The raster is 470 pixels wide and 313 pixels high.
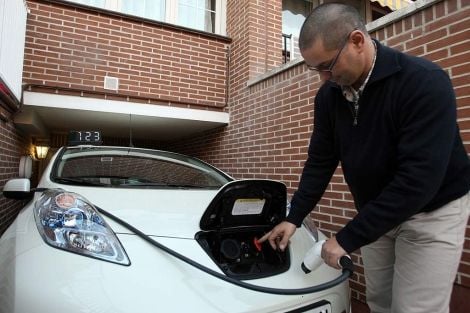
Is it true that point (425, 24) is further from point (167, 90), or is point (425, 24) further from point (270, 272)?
point (167, 90)

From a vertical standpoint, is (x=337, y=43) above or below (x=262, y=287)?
above

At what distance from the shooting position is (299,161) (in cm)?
370

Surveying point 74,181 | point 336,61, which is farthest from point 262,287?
point 74,181

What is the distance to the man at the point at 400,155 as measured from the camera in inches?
47.6

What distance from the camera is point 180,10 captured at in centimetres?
535

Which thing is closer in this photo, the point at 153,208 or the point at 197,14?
the point at 153,208

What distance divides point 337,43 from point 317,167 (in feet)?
2.21

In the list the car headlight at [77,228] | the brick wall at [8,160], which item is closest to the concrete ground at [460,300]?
the car headlight at [77,228]

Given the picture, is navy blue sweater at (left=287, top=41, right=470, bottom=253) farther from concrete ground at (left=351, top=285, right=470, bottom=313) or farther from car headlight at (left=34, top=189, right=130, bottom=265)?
concrete ground at (left=351, top=285, right=470, bottom=313)

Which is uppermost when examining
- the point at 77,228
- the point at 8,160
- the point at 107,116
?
the point at 107,116

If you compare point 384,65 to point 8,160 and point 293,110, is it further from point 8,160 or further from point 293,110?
point 8,160

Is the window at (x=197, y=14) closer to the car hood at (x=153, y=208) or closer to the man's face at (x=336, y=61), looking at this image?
the car hood at (x=153, y=208)

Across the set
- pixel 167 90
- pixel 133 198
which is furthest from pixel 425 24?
pixel 167 90

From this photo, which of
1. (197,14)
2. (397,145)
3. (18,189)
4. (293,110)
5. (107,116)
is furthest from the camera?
(197,14)
